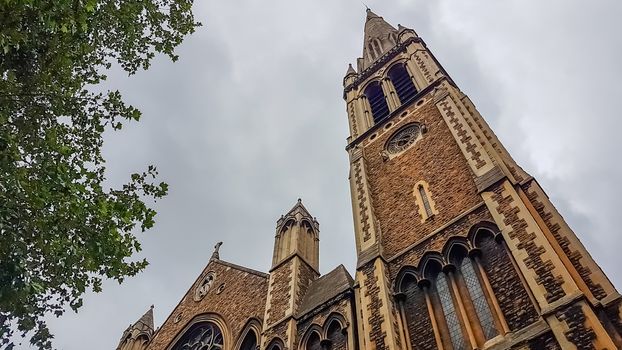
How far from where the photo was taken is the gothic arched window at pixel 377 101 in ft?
64.7

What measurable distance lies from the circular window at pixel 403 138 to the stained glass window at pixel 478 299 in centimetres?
615

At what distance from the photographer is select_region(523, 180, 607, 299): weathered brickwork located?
802 cm

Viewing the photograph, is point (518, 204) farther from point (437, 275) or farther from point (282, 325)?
point (282, 325)

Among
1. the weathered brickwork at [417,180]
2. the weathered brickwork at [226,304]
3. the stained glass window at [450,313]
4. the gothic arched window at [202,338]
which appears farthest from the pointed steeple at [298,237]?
the stained glass window at [450,313]

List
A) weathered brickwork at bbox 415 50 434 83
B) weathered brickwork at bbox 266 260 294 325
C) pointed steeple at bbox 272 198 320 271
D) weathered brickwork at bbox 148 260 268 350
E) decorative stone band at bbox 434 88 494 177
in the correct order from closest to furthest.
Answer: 1. decorative stone band at bbox 434 88 494 177
2. weathered brickwork at bbox 266 260 294 325
3. weathered brickwork at bbox 148 260 268 350
4. pointed steeple at bbox 272 198 320 271
5. weathered brickwork at bbox 415 50 434 83

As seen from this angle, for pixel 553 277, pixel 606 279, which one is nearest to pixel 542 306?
pixel 553 277

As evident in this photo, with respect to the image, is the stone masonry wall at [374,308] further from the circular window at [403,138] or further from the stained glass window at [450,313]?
the circular window at [403,138]

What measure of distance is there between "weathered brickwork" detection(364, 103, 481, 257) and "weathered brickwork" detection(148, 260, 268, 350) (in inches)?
191

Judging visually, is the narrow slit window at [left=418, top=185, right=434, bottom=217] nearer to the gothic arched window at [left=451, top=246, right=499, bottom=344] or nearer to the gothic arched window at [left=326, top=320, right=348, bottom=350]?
the gothic arched window at [left=451, top=246, right=499, bottom=344]

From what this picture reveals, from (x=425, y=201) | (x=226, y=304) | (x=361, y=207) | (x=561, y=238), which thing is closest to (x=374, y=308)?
(x=425, y=201)

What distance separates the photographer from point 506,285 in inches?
354

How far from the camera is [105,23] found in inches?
333

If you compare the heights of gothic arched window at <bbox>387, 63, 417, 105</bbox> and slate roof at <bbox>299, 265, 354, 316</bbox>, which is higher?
gothic arched window at <bbox>387, 63, 417, 105</bbox>

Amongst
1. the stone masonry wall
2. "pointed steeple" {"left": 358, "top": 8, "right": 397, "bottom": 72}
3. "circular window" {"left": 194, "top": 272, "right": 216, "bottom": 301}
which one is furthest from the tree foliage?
"pointed steeple" {"left": 358, "top": 8, "right": 397, "bottom": 72}
